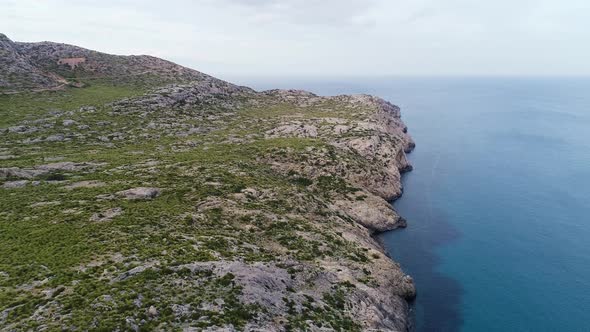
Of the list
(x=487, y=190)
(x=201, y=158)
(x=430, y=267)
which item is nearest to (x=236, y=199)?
(x=201, y=158)

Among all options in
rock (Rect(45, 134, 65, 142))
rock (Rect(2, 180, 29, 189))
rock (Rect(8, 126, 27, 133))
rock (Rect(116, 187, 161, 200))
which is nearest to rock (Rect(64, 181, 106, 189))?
rock (Rect(116, 187, 161, 200))

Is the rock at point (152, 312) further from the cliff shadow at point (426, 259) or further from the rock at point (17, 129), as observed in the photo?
the rock at point (17, 129)

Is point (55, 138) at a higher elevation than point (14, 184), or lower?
higher

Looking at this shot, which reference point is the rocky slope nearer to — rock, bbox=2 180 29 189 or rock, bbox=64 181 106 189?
rock, bbox=64 181 106 189

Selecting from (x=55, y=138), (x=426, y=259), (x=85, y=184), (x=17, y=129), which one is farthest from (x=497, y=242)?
(x=17, y=129)

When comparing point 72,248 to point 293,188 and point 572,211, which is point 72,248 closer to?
point 293,188

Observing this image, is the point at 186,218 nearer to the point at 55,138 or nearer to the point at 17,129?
the point at 55,138
